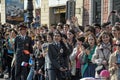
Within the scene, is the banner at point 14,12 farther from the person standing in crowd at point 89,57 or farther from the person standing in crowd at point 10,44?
the person standing in crowd at point 89,57

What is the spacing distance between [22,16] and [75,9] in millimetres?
6464

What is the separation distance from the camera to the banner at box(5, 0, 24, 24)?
29.2m

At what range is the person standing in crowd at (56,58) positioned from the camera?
9477 mm

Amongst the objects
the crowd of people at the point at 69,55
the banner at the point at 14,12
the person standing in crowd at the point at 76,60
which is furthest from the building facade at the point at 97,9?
the person standing in crowd at the point at 76,60

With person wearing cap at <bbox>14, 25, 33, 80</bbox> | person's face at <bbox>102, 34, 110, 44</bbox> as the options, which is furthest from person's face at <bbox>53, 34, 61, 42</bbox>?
person wearing cap at <bbox>14, 25, 33, 80</bbox>

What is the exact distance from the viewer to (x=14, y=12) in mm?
28891

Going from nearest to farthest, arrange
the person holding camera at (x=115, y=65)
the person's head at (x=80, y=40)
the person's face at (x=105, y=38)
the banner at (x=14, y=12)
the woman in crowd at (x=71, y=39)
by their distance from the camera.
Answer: the person holding camera at (x=115, y=65), the person's face at (x=105, y=38), the person's head at (x=80, y=40), the woman in crowd at (x=71, y=39), the banner at (x=14, y=12)

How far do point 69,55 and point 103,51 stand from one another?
1.41 metres

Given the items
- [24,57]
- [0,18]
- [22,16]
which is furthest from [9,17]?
[24,57]

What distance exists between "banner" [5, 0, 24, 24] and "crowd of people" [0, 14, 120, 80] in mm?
16805

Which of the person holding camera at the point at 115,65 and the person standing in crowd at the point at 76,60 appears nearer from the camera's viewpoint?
the person holding camera at the point at 115,65

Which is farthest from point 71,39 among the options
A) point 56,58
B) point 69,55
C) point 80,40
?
point 56,58

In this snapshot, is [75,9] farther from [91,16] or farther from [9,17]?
[9,17]

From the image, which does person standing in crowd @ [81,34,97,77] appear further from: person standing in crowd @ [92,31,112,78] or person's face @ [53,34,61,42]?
person's face @ [53,34,61,42]
